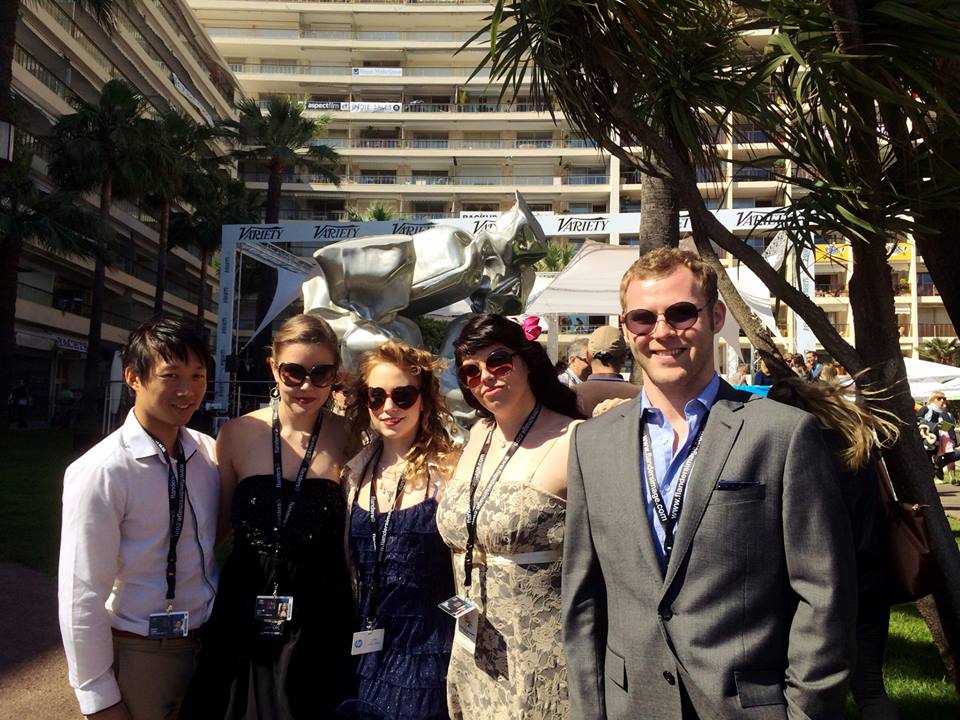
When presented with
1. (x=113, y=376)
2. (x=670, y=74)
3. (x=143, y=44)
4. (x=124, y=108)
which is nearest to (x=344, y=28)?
(x=143, y=44)

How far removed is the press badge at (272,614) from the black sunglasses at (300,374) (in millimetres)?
699

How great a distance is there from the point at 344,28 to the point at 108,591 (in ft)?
206

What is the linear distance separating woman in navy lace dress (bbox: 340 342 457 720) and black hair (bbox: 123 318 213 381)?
23.4 inches

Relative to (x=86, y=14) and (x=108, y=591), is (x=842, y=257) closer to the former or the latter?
(x=108, y=591)

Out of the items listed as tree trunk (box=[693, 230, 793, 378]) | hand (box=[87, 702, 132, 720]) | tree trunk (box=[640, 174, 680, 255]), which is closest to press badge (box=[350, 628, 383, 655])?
hand (box=[87, 702, 132, 720])

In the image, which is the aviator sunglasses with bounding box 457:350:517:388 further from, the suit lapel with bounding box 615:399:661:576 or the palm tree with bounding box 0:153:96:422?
the palm tree with bounding box 0:153:96:422

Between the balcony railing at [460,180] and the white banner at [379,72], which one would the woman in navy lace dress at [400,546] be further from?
the white banner at [379,72]

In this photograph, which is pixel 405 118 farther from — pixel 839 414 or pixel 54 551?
pixel 839 414

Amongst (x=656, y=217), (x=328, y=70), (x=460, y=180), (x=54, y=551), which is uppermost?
(x=328, y=70)

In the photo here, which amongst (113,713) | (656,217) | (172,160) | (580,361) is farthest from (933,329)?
(113,713)

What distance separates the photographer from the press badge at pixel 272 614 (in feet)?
8.05

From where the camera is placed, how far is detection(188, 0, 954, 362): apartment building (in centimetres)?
5272

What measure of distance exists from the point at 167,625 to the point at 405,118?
54398 mm

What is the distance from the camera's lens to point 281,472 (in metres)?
2.68
